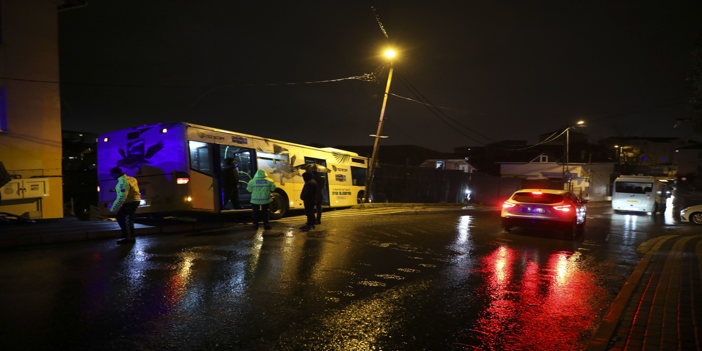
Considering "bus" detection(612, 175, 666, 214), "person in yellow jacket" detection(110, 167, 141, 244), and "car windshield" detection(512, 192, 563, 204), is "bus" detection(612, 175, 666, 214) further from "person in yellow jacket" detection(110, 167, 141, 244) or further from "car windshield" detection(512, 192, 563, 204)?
"person in yellow jacket" detection(110, 167, 141, 244)

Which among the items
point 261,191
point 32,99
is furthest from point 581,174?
point 32,99

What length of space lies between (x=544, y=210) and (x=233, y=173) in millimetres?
8911

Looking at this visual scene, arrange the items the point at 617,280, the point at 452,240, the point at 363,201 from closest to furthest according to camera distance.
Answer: the point at 617,280 → the point at 452,240 → the point at 363,201

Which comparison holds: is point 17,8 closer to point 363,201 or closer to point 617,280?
point 363,201

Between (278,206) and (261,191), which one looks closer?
(261,191)

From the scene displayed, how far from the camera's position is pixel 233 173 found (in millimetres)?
11562

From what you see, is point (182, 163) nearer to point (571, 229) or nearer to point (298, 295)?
point (298, 295)

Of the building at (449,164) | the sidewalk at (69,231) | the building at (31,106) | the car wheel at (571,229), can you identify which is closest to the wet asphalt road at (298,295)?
the sidewalk at (69,231)

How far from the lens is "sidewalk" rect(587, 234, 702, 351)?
11.9 feet

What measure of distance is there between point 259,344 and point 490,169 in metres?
66.5

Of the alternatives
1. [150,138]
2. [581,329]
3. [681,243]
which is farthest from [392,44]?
[581,329]

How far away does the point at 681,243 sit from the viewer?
34.9 ft

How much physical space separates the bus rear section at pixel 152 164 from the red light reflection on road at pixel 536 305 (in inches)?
299

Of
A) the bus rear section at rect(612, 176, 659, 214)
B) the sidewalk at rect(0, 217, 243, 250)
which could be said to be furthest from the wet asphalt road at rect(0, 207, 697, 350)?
the bus rear section at rect(612, 176, 659, 214)
